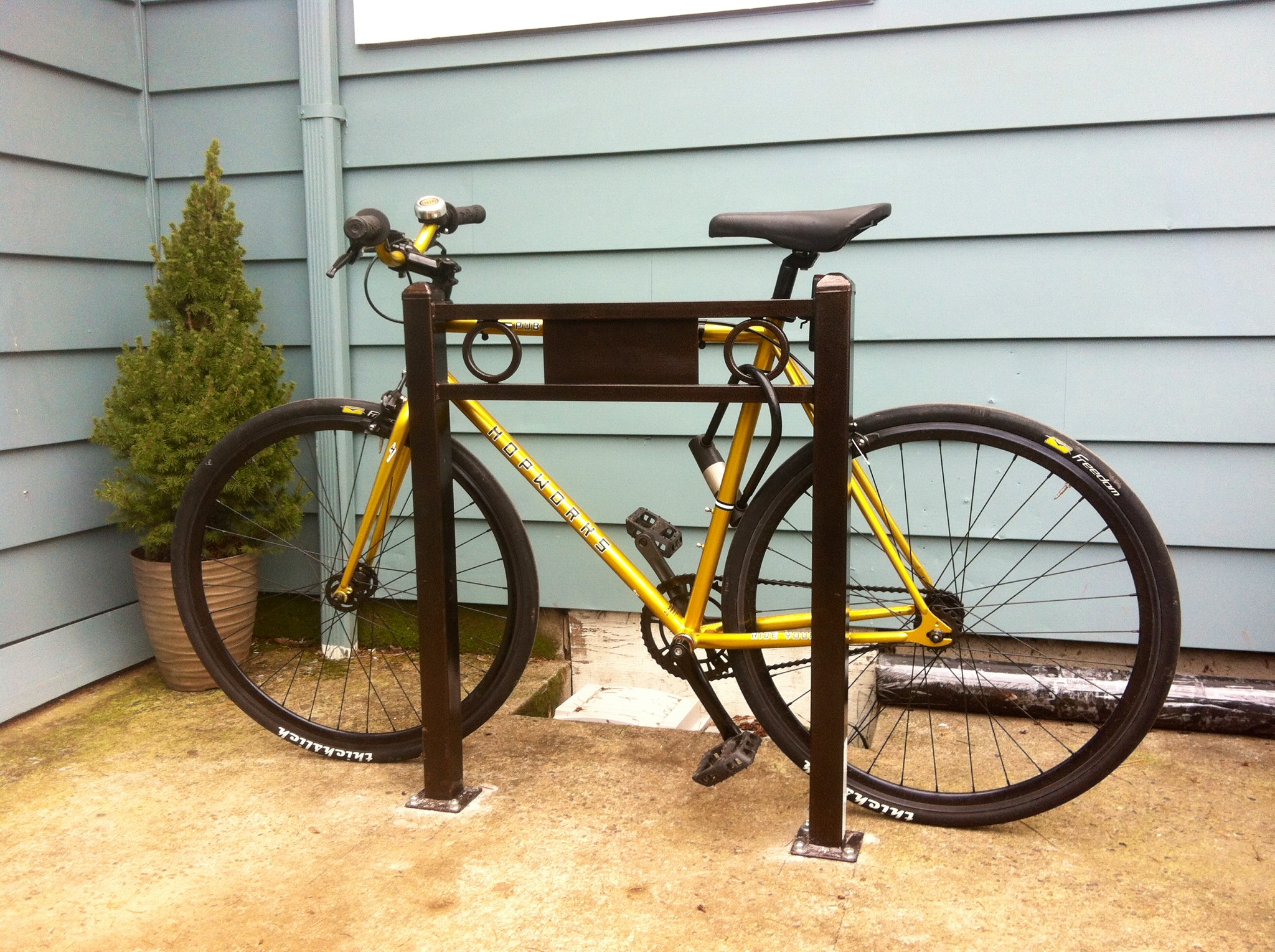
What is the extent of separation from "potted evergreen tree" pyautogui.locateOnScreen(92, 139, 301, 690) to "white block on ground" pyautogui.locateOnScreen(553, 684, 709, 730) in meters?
0.89

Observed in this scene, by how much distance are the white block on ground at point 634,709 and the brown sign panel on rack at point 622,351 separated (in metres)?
1.06

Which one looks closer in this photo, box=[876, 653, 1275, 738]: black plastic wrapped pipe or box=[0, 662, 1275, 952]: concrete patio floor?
box=[0, 662, 1275, 952]: concrete patio floor

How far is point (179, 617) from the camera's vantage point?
8.71 feet

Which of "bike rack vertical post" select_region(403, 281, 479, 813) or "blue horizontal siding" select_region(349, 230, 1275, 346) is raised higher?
"blue horizontal siding" select_region(349, 230, 1275, 346)

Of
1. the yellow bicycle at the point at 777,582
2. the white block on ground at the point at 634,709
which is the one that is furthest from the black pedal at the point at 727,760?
the white block on ground at the point at 634,709

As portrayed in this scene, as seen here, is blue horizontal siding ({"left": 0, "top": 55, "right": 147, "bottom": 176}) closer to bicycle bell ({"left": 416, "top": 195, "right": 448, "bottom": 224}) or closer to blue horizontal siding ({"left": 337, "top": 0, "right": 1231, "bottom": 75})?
blue horizontal siding ({"left": 337, "top": 0, "right": 1231, "bottom": 75})

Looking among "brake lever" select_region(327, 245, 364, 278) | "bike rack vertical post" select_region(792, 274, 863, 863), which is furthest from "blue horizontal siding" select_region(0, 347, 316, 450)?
"bike rack vertical post" select_region(792, 274, 863, 863)

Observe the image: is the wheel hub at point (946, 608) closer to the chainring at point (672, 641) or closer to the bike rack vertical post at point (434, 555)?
the chainring at point (672, 641)

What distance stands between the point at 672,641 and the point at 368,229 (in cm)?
97

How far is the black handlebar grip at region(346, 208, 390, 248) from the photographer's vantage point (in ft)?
6.29

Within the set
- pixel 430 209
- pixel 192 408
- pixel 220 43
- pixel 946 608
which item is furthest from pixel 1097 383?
pixel 220 43

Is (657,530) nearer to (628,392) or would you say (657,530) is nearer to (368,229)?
(628,392)

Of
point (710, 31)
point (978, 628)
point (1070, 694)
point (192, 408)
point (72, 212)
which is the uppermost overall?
point (710, 31)

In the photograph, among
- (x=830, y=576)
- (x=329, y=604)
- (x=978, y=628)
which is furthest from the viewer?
(x=978, y=628)
